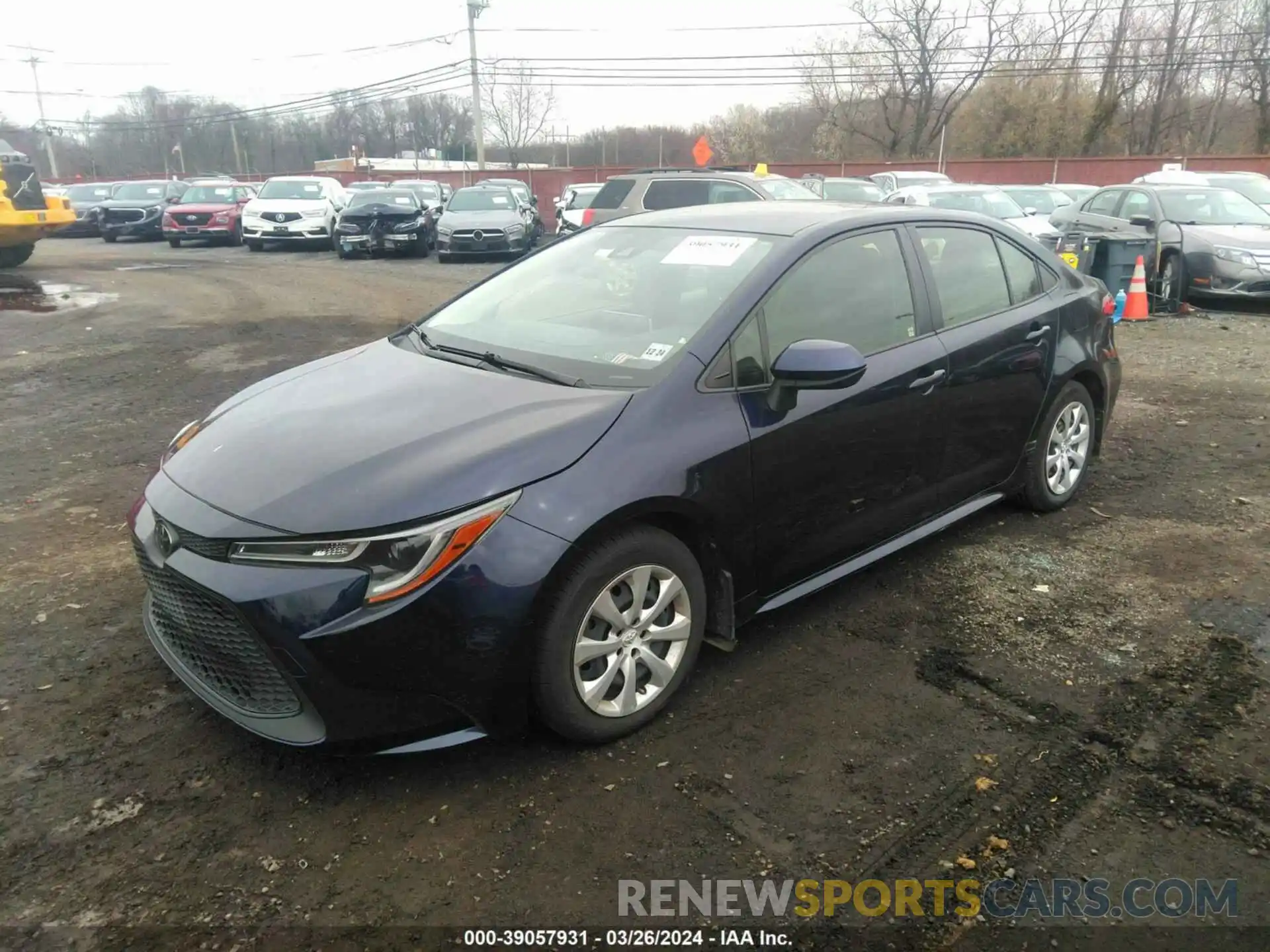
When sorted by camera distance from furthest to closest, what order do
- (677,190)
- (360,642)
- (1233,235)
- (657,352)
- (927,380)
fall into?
(677,190)
(1233,235)
(927,380)
(657,352)
(360,642)

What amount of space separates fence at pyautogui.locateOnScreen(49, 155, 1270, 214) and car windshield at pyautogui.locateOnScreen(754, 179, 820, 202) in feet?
58.3

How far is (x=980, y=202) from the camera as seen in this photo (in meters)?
13.8

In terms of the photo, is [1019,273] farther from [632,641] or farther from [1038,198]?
[1038,198]

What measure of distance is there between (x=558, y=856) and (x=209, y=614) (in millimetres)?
1226

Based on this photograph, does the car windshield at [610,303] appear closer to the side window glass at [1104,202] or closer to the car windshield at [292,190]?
the side window glass at [1104,202]

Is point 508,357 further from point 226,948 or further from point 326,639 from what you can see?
point 226,948

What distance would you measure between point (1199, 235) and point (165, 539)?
41.1 feet

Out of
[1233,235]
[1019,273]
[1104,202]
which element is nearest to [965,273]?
[1019,273]

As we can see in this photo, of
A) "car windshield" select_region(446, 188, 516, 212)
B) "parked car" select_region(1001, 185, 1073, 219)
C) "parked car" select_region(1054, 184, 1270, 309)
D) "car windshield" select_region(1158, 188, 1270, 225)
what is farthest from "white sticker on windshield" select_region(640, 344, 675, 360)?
"car windshield" select_region(446, 188, 516, 212)

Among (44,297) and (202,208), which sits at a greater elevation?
(202,208)

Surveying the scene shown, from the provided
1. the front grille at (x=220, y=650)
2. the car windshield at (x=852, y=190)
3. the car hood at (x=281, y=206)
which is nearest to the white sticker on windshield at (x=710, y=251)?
the front grille at (x=220, y=650)

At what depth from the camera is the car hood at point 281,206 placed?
68.9ft

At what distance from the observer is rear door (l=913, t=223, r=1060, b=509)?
13.1 feet

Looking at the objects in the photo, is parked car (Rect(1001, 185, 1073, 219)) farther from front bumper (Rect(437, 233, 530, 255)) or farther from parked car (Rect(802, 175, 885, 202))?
front bumper (Rect(437, 233, 530, 255))
